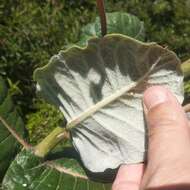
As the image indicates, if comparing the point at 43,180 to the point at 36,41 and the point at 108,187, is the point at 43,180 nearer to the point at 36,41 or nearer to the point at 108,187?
the point at 108,187

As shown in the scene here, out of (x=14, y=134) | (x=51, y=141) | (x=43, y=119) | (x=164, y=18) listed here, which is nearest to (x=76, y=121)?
(x=51, y=141)

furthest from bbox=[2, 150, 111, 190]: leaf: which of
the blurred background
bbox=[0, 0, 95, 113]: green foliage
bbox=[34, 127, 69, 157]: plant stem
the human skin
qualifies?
bbox=[0, 0, 95, 113]: green foliage

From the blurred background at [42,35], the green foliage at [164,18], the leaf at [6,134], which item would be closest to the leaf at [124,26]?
the leaf at [6,134]

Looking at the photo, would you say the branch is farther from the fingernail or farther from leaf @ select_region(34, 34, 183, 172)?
the fingernail

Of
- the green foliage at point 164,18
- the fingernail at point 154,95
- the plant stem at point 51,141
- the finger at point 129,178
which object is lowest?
the green foliage at point 164,18

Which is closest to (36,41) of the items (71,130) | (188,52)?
(188,52)

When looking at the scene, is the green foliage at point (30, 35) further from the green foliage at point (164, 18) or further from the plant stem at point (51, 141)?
the plant stem at point (51, 141)
